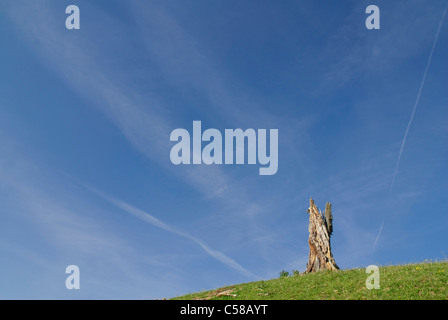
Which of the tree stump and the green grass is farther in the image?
the tree stump

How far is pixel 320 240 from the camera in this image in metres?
34.8

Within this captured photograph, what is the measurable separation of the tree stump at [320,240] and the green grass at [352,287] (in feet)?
8.88

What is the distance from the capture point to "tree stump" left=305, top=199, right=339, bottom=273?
110ft

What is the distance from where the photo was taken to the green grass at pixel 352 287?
2198 cm

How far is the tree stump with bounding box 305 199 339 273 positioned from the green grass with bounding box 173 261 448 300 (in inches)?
107

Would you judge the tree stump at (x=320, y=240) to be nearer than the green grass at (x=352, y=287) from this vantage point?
No

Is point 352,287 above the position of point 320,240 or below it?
below

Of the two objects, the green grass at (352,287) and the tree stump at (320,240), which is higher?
the tree stump at (320,240)

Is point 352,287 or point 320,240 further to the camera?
point 320,240

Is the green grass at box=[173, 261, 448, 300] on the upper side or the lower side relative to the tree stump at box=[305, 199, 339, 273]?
lower

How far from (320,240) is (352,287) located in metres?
10.4
